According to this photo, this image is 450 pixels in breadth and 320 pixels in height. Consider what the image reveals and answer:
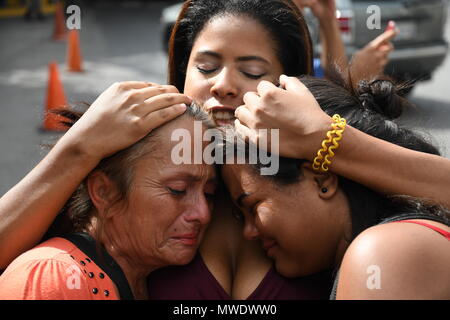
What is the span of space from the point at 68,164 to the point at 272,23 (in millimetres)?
1069

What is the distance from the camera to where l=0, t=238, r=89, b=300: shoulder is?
1.81 meters

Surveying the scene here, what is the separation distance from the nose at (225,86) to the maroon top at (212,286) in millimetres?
628

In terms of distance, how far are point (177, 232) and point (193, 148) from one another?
0.30 meters

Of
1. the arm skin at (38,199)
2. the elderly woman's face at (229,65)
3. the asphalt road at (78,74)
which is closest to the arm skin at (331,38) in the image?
the asphalt road at (78,74)

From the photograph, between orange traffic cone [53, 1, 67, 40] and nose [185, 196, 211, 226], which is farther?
orange traffic cone [53, 1, 67, 40]

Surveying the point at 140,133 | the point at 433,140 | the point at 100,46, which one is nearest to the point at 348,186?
the point at 433,140

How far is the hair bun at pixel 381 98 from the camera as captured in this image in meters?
2.33

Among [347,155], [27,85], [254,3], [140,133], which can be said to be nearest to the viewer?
[347,155]

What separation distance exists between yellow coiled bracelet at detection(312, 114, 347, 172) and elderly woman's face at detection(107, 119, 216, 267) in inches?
17.9

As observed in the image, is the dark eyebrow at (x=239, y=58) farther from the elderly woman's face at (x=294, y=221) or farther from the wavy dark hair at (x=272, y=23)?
the elderly woman's face at (x=294, y=221)

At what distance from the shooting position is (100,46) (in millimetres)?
13578

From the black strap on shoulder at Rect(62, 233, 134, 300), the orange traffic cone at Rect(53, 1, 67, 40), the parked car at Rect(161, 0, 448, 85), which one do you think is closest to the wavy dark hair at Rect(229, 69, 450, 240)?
the black strap on shoulder at Rect(62, 233, 134, 300)

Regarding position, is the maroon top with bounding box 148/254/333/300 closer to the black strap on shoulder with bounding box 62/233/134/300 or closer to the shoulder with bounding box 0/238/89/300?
the black strap on shoulder with bounding box 62/233/134/300

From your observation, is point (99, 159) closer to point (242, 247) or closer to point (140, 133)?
point (140, 133)
